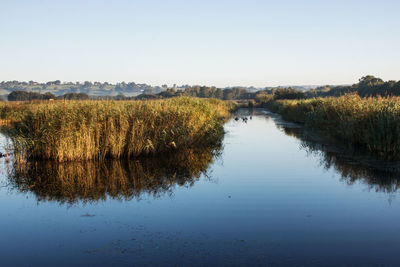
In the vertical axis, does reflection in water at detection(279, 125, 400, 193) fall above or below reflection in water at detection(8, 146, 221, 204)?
above

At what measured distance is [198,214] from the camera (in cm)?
748

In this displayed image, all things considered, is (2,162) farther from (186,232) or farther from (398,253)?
(398,253)

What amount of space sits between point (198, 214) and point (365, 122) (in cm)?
1048

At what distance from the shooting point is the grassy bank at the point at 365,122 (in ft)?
41.6

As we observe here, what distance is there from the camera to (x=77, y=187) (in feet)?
30.6

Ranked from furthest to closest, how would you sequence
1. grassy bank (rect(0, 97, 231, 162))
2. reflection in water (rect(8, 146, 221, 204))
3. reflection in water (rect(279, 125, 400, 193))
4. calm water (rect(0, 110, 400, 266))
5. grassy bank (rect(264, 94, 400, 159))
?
grassy bank (rect(264, 94, 400, 159))
grassy bank (rect(0, 97, 231, 162))
reflection in water (rect(279, 125, 400, 193))
reflection in water (rect(8, 146, 221, 204))
calm water (rect(0, 110, 400, 266))

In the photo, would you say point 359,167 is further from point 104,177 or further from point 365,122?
point 104,177

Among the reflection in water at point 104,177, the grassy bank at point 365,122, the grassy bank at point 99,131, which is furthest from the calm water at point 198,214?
the grassy bank at point 365,122

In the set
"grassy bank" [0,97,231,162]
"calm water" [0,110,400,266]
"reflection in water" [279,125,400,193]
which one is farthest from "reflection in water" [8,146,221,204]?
"reflection in water" [279,125,400,193]

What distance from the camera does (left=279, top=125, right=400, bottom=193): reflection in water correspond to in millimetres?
9758

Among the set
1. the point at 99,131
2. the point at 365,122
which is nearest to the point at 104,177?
the point at 99,131

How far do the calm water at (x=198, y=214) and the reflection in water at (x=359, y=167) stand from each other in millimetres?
54

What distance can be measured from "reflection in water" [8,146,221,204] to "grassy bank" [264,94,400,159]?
670cm

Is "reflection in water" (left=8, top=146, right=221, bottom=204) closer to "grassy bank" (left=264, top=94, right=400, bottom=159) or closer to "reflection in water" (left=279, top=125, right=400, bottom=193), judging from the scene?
"reflection in water" (left=279, top=125, right=400, bottom=193)
